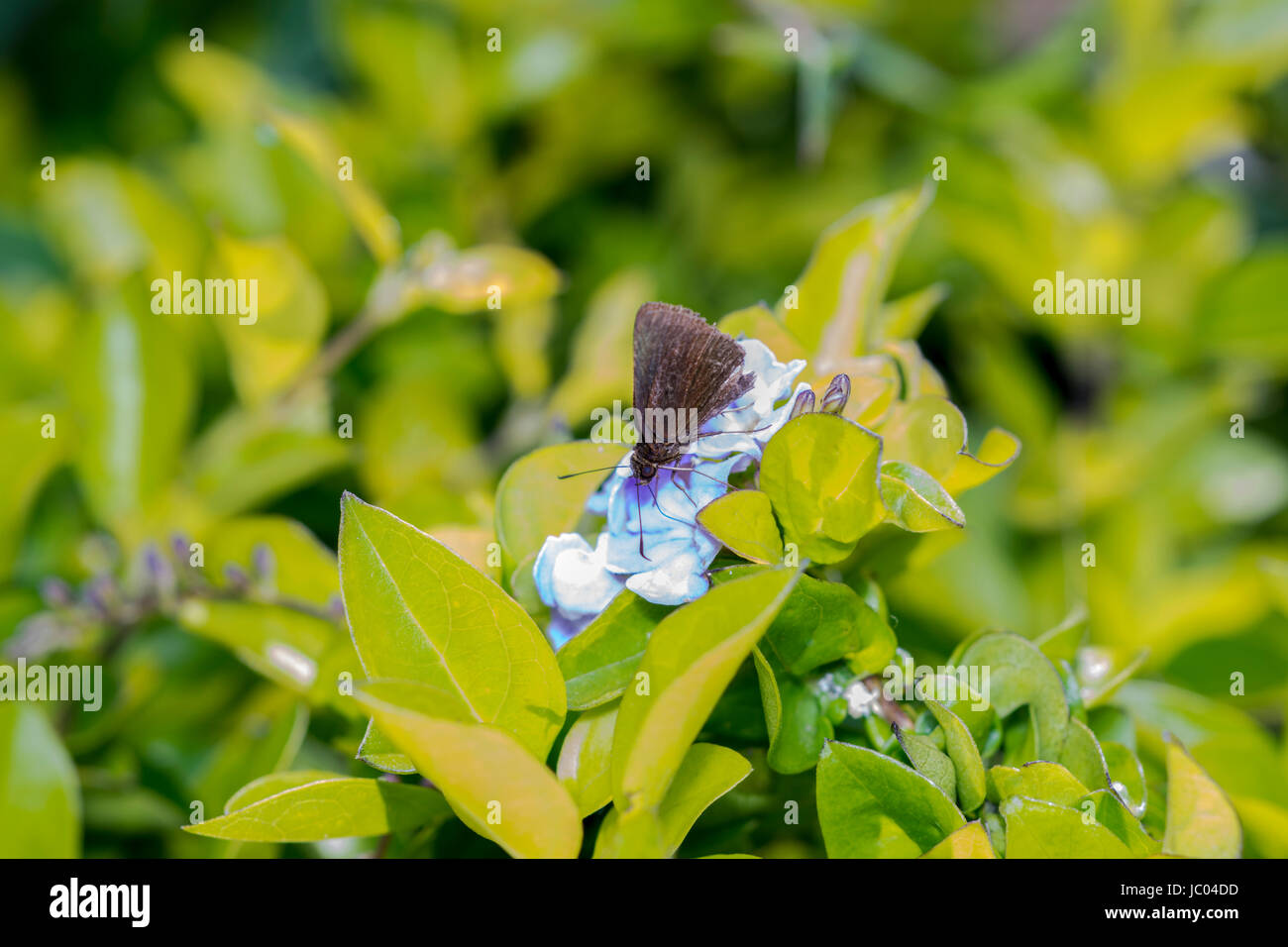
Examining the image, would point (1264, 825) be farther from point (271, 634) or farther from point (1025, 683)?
point (271, 634)

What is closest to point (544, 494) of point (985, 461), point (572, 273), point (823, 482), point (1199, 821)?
point (823, 482)

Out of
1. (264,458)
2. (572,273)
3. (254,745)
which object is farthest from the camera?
(572,273)

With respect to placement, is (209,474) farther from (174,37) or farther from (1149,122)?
(1149,122)

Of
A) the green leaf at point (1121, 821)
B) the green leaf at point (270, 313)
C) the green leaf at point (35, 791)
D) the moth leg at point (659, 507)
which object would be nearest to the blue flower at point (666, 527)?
the moth leg at point (659, 507)

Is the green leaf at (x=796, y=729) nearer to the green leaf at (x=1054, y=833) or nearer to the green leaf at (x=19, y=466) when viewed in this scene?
the green leaf at (x=1054, y=833)

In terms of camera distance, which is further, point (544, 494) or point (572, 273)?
point (572, 273)

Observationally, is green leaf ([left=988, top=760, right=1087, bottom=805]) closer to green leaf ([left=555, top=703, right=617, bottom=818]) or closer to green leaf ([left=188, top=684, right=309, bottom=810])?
green leaf ([left=555, top=703, right=617, bottom=818])

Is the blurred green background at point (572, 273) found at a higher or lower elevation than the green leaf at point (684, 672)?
higher
